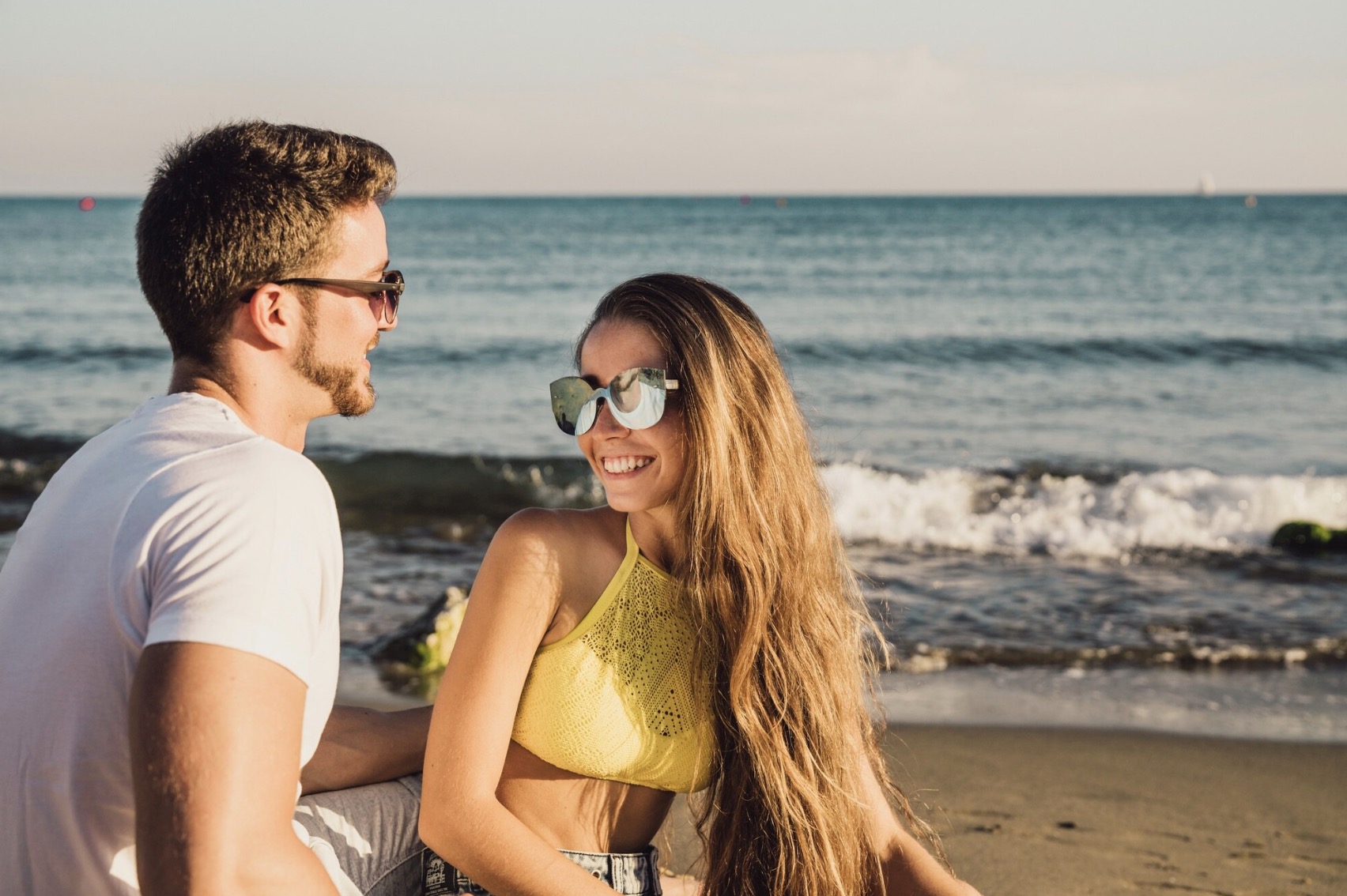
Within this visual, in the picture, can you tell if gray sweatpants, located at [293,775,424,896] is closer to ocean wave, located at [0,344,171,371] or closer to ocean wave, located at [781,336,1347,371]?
ocean wave, located at [781,336,1347,371]

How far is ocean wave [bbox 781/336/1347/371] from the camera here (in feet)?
63.7

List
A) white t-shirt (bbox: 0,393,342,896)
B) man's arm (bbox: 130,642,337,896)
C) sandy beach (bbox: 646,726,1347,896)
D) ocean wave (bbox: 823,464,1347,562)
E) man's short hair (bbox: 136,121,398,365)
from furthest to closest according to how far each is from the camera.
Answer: ocean wave (bbox: 823,464,1347,562), sandy beach (bbox: 646,726,1347,896), man's short hair (bbox: 136,121,398,365), white t-shirt (bbox: 0,393,342,896), man's arm (bbox: 130,642,337,896)

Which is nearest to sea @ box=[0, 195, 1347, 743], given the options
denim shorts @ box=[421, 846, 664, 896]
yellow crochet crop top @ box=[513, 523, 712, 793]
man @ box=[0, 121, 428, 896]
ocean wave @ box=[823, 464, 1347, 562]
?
ocean wave @ box=[823, 464, 1347, 562]

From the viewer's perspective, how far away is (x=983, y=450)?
1295 cm

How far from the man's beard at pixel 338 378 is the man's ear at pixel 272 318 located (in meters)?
0.03

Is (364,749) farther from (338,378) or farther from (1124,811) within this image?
(1124,811)

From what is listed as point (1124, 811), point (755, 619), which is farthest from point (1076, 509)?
point (755, 619)

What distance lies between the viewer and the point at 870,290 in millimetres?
30062

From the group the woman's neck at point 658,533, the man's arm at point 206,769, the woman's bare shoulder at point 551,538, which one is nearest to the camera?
the man's arm at point 206,769

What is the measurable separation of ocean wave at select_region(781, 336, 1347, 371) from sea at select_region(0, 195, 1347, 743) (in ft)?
0.31

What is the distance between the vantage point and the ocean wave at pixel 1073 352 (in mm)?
19406

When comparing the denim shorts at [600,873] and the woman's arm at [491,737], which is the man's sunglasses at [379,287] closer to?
the woman's arm at [491,737]

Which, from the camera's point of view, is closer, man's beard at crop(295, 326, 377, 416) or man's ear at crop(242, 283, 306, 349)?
man's ear at crop(242, 283, 306, 349)

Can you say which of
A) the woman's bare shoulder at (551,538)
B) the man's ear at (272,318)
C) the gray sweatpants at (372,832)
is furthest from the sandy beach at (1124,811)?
the man's ear at (272,318)
